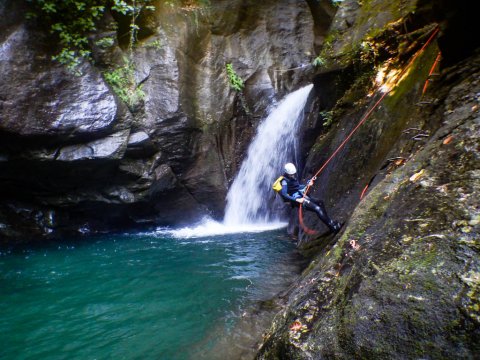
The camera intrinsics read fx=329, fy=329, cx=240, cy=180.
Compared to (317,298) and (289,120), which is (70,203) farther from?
(317,298)

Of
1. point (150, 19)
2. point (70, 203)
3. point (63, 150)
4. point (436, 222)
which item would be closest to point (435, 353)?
point (436, 222)

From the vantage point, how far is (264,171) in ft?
36.0

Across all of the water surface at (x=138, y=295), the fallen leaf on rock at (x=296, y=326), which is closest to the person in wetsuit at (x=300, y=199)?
the water surface at (x=138, y=295)

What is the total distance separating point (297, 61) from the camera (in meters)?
12.4

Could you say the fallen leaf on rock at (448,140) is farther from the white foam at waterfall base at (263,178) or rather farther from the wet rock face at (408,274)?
the white foam at waterfall base at (263,178)

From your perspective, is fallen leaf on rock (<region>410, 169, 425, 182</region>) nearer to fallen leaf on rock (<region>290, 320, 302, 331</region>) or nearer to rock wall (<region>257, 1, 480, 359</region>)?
rock wall (<region>257, 1, 480, 359</region>)

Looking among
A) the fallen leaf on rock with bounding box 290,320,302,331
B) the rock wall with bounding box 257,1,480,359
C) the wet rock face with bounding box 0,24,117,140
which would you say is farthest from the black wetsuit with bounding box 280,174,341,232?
the wet rock face with bounding box 0,24,117,140

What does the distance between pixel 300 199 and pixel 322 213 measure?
58 cm

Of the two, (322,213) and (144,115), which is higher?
(144,115)

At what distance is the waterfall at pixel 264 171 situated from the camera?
10.6 meters

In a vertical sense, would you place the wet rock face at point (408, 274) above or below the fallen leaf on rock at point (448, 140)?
below

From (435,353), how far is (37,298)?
20.4 feet

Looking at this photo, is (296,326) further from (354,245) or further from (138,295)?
(138,295)

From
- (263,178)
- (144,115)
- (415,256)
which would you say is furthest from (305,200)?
(144,115)
